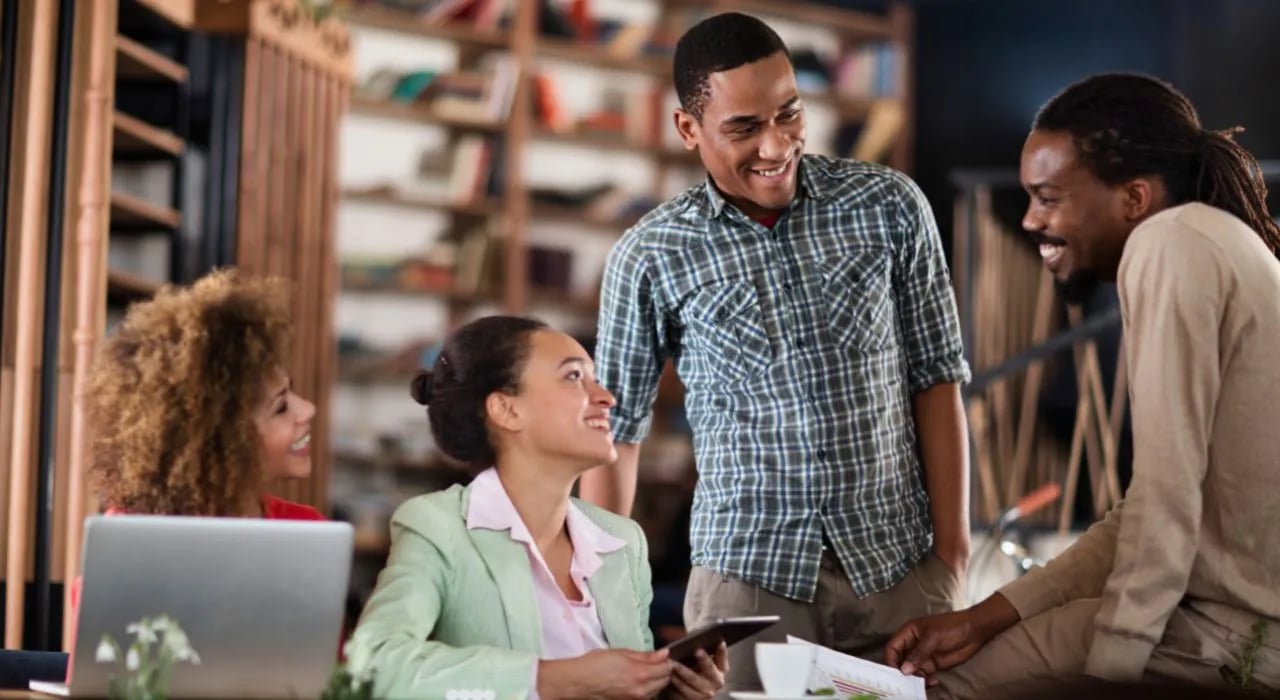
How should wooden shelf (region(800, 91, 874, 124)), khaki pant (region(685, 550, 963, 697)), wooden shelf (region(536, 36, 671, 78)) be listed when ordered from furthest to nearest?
wooden shelf (region(800, 91, 874, 124))
wooden shelf (region(536, 36, 671, 78))
khaki pant (region(685, 550, 963, 697))

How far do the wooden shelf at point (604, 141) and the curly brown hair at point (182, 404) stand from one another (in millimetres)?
4582

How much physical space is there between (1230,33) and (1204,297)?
561 cm

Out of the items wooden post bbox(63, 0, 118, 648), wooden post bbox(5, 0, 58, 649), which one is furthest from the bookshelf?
wooden post bbox(5, 0, 58, 649)

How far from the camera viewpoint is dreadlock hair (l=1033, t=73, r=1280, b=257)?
2.24 m

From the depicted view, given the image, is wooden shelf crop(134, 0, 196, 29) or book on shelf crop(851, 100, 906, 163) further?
book on shelf crop(851, 100, 906, 163)

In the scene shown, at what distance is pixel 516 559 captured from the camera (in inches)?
88.7

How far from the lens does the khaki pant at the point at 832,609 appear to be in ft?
8.59

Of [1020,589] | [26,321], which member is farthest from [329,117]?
[1020,589]

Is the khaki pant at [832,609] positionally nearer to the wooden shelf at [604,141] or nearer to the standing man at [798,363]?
the standing man at [798,363]

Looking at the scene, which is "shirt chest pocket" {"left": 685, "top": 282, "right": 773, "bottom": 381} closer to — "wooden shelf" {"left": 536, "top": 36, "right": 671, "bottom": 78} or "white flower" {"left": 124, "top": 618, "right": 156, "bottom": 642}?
"white flower" {"left": 124, "top": 618, "right": 156, "bottom": 642}

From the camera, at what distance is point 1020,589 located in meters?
2.35

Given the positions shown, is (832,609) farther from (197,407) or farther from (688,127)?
(197,407)

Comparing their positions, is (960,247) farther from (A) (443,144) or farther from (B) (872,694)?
(B) (872,694)

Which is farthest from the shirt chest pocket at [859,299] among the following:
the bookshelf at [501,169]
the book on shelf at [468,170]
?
the book on shelf at [468,170]
